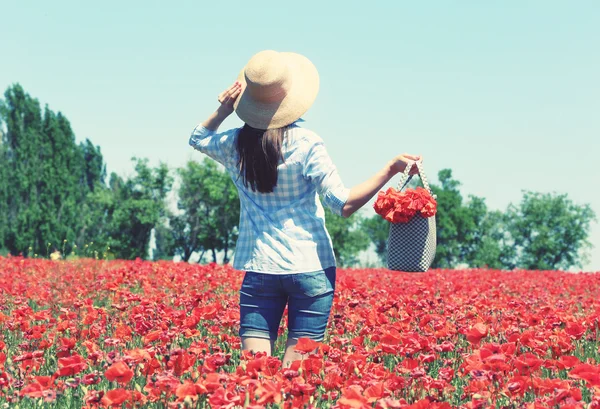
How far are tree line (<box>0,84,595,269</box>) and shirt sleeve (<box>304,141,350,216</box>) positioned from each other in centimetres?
3907

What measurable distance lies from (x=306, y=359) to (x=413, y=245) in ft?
4.37

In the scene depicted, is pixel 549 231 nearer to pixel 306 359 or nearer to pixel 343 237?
pixel 343 237

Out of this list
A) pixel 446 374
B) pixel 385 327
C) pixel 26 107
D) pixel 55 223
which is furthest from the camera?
pixel 26 107

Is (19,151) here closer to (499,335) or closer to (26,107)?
(26,107)

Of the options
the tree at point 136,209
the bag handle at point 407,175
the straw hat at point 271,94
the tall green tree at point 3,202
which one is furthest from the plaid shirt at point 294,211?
the tree at point 136,209

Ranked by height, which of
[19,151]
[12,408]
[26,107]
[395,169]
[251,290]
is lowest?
[12,408]

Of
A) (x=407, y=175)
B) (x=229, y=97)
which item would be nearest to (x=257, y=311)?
(x=407, y=175)

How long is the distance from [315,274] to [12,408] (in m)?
1.87

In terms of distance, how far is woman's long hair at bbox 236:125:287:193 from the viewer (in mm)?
4145

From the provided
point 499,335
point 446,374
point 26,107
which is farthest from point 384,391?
point 26,107

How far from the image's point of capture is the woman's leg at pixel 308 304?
4227 millimetres

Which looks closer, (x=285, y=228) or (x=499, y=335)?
(x=285, y=228)

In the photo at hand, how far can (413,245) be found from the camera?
459 centimetres

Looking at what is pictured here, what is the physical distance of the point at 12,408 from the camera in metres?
3.83
